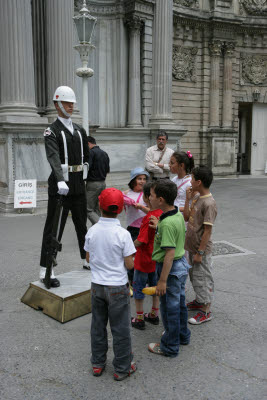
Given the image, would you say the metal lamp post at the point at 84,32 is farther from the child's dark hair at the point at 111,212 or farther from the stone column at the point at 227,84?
the stone column at the point at 227,84

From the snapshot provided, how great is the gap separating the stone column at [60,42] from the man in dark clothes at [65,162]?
6.77 meters

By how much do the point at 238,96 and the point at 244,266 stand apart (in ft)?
48.9

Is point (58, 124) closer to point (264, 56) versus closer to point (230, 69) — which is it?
point (230, 69)

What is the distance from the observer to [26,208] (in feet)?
31.9

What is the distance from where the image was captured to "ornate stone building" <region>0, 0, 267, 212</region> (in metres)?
9.87

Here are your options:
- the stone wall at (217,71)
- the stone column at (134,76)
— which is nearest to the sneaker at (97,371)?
the stone column at (134,76)

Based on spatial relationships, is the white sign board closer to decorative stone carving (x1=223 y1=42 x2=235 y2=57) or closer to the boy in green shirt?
the boy in green shirt

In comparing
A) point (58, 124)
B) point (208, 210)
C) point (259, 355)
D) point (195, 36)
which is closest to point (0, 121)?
point (58, 124)

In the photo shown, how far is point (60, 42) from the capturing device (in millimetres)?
10789

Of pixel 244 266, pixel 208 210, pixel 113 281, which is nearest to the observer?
pixel 113 281

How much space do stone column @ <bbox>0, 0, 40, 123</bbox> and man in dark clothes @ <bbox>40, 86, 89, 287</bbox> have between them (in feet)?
18.6

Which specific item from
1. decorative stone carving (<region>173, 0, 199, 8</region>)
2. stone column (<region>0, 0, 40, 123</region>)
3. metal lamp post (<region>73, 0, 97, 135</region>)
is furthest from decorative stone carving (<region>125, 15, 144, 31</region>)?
metal lamp post (<region>73, 0, 97, 135</region>)

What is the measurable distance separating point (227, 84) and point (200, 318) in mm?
16334

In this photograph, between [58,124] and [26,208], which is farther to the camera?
[26,208]
